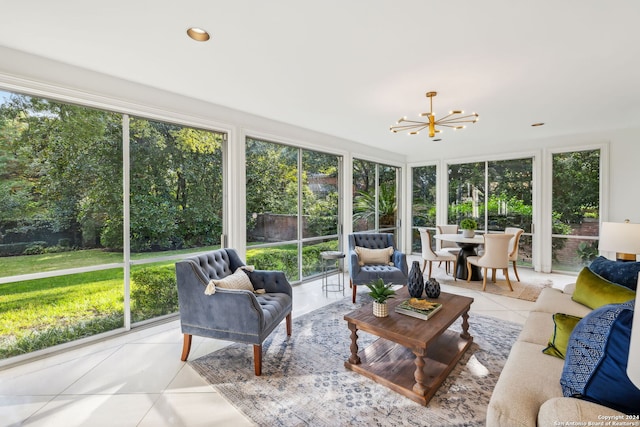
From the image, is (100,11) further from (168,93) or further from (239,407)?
(239,407)

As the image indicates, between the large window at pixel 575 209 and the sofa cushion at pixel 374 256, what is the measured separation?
3.71m

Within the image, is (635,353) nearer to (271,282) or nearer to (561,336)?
(561,336)

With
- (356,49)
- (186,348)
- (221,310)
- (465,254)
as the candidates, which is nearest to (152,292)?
(186,348)

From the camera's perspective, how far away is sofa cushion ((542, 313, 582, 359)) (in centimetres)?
166

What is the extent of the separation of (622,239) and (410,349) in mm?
2898

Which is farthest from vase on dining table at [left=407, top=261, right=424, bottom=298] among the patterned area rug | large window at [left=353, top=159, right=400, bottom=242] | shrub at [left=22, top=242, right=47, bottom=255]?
shrub at [left=22, top=242, right=47, bottom=255]

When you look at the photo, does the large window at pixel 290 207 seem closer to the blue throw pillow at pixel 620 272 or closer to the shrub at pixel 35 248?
the shrub at pixel 35 248

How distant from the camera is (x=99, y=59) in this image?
2.49m

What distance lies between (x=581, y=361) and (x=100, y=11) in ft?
11.0

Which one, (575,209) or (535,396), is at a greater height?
(575,209)

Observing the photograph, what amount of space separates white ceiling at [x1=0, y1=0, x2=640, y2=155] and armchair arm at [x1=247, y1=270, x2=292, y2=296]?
1982 mm

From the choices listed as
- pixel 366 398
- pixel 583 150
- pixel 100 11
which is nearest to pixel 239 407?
pixel 366 398

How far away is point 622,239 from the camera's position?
314 cm

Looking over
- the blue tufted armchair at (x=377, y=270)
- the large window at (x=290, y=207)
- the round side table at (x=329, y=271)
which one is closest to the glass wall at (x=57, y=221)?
the large window at (x=290, y=207)
